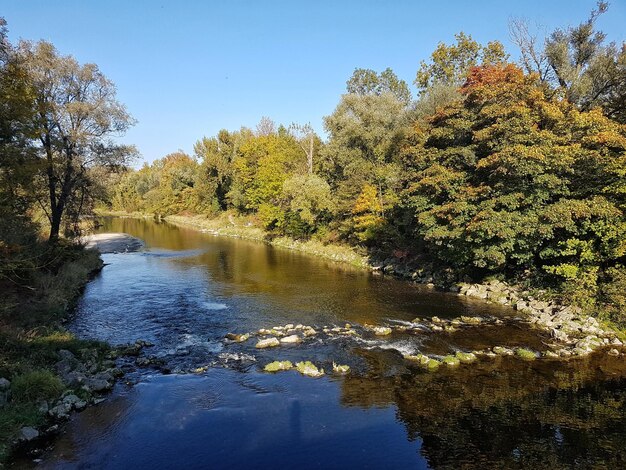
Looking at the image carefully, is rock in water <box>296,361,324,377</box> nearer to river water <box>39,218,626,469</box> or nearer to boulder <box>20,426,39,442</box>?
river water <box>39,218,626,469</box>

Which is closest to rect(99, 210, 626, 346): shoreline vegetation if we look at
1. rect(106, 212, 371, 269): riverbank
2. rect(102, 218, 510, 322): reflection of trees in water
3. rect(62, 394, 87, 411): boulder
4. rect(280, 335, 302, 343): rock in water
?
rect(106, 212, 371, 269): riverbank

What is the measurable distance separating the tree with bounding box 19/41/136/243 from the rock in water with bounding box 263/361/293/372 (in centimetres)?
2383

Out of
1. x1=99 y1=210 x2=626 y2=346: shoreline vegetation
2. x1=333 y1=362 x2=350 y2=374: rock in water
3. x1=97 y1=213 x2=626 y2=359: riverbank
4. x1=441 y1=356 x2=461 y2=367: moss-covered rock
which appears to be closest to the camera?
x1=333 y1=362 x2=350 y2=374: rock in water

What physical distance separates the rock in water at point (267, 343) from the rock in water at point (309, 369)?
278 centimetres

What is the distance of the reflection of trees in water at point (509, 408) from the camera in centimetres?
1256

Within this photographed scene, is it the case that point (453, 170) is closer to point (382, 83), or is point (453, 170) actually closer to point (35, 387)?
point (35, 387)

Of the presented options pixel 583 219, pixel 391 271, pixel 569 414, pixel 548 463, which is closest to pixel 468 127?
pixel 583 219

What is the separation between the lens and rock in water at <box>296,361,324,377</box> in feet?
58.3

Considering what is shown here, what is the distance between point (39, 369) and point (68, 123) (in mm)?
25743

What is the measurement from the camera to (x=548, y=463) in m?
12.1

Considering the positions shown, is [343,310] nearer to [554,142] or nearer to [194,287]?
[194,287]

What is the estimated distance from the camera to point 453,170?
31.6 m

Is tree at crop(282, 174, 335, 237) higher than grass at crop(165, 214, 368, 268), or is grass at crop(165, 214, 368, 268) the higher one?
tree at crop(282, 174, 335, 237)

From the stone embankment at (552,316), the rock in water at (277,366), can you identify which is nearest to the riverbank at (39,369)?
the rock in water at (277,366)
